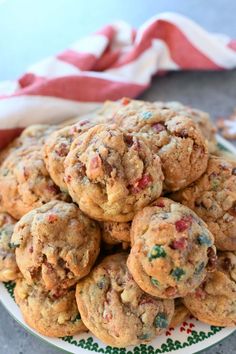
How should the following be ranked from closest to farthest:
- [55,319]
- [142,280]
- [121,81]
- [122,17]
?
[142,280]
[55,319]
[121,81]
[122,17]

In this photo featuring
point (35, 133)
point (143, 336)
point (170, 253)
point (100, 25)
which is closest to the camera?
point (170, 253)

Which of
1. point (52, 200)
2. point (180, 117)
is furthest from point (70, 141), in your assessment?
point (180, 117)

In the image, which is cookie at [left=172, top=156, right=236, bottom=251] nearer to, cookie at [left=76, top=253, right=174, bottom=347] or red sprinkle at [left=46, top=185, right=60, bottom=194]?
cookie at [left=76, top=253, right=174, bottom=347]

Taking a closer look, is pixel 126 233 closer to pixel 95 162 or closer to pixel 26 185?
pixel 95 162

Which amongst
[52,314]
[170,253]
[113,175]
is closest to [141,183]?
[113,175]

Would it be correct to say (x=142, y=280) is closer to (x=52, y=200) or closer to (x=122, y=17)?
(x=52, y=200)

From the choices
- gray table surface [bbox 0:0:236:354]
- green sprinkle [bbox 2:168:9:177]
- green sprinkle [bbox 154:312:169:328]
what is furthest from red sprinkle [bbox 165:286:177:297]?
gray table surface [bbox 0:0:236:354]
